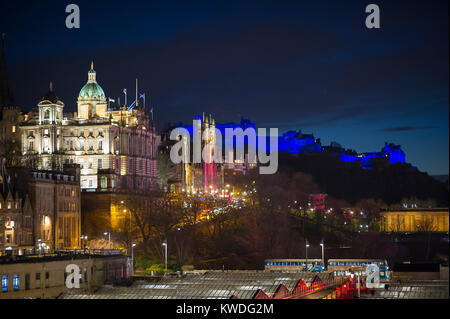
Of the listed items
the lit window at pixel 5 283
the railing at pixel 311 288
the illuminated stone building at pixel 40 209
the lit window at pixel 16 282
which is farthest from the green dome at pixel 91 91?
the lit window at pixel 5 283

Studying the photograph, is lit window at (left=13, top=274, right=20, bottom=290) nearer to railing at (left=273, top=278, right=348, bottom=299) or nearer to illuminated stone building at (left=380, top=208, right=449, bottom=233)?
railing at (left=273, top=278, right=348, bottom=299)

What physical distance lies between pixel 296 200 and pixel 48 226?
66.9 meters

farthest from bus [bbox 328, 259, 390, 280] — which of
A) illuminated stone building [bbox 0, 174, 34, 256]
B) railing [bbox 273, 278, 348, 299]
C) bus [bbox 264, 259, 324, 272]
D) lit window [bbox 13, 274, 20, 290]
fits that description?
lit window [bbox 13, 274, 20, 290]

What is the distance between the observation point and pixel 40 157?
12862cm

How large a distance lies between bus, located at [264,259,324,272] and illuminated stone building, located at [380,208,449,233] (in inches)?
1972

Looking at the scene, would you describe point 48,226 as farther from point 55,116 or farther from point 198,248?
point 55,116

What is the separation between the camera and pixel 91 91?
451 ft

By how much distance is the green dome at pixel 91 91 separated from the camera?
137275 millimetres

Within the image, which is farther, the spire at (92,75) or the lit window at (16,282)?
the spire at (92,75)

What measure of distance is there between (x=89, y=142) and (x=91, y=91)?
33.1 ft

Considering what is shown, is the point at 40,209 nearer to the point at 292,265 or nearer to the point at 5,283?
the point at 292,265

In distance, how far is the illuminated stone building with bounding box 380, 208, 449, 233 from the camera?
14512 cm

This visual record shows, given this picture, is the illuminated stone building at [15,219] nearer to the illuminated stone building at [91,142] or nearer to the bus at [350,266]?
the illuminated stone building at [91,142]

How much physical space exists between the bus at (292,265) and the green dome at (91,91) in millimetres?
50295
